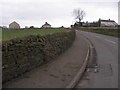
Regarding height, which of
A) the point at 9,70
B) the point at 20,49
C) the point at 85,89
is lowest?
the point at 85,89

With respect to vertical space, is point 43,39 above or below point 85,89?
above

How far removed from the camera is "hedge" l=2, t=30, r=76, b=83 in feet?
22.9

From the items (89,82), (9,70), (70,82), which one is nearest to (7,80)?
(9,70)

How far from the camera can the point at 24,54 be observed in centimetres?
818

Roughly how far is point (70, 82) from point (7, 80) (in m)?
2.18

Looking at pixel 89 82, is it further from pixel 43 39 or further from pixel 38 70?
pixel 43 39

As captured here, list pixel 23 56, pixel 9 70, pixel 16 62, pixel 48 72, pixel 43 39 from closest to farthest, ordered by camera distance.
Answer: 1. pixel 9 70
2. pixel 16 62
3. pixel 23 56
4. pixel 48 72
5. pixel 43 39

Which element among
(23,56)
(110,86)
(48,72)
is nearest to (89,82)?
(110,86)

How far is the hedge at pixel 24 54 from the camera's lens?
698 centimetres

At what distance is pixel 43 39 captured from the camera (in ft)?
34.0

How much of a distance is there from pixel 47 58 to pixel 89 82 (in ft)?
10.8

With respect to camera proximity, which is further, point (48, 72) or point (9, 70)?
point (48, 72)

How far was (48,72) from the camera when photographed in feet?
29.7

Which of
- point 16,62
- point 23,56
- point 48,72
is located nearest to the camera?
point 16,62
